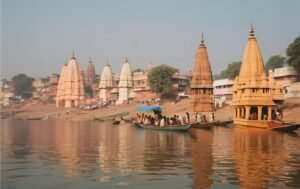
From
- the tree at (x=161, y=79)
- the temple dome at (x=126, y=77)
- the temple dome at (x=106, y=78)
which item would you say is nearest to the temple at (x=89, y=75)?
the temple dome at (x=106, y=78)

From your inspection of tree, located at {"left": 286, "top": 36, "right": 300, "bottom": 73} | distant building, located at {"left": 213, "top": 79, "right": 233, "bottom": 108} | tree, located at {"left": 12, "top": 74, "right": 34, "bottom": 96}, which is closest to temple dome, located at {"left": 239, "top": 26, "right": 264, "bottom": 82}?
tree, located at {"left": 286, "top": 36, "right": 300, "bottom": 73}

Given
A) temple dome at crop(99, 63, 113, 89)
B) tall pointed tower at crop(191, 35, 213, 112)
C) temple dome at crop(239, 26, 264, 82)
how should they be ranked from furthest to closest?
temple dome at crop(99, 63, 113, 89) < tall pointed tower at crop(191, 35, 213, 112) < temple dome at crop(239, 26, 264, 82)

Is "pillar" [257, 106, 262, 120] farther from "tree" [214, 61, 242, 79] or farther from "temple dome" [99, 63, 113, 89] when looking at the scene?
"temple dome" [99, 63, 113, 89]

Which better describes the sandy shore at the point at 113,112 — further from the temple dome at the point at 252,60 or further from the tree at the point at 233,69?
the tree at the point at 233,69

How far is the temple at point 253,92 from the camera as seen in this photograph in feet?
103

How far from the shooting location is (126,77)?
80438 millimetres

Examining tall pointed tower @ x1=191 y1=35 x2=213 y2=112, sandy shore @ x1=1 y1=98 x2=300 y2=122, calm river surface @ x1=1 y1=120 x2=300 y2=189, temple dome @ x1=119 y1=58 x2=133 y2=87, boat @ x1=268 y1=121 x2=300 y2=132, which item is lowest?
calm river surface @ x1=1 y1=120 x2=300 y2=189

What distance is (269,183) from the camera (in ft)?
34.4

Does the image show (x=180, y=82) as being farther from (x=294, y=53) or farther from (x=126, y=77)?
(x=294, y=53)

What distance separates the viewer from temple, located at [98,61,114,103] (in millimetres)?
86188

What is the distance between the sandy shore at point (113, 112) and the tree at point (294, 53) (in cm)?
761

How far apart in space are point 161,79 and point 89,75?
4308 cm

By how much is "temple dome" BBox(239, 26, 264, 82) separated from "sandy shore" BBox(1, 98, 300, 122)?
497cm

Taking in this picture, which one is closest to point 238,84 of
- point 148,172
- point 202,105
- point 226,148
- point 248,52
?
point 248,52
